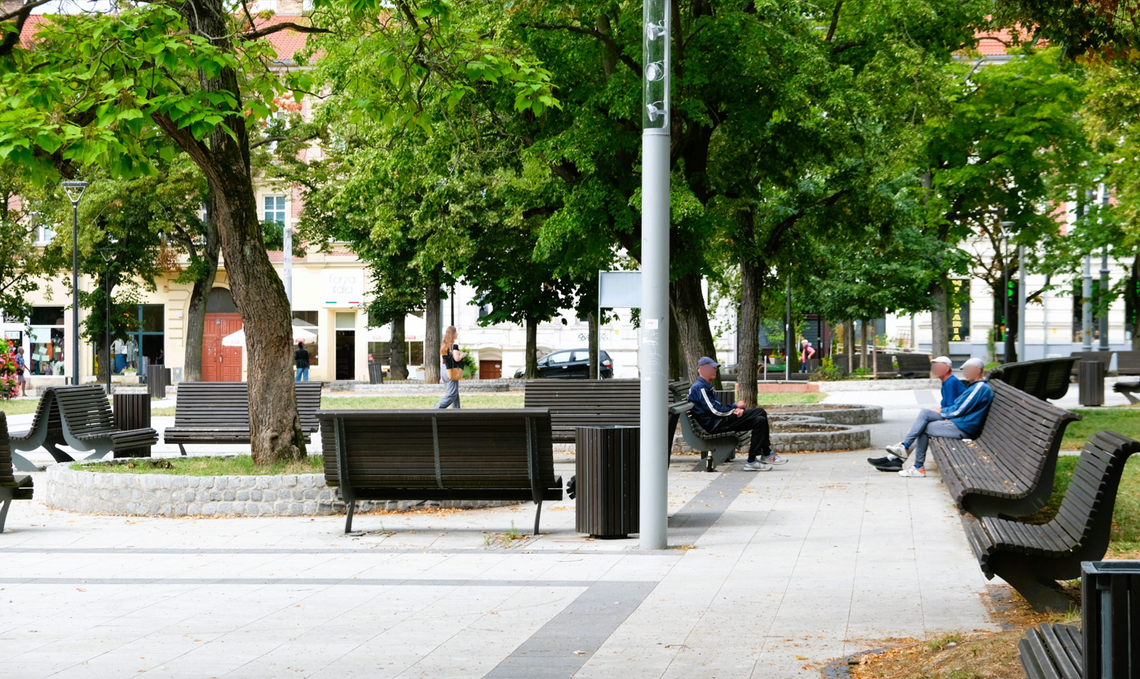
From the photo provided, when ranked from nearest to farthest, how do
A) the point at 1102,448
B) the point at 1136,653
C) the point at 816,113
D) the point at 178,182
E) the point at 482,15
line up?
1. the point at 1136,653
2. the point at 1102,448
3. the point at 482,15
4. the point at 816,113
5. the point at 178,182

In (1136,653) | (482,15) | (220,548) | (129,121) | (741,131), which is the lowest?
(220,548)

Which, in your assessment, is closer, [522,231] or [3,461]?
[3,461]

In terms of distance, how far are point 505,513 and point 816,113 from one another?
9.12 metres

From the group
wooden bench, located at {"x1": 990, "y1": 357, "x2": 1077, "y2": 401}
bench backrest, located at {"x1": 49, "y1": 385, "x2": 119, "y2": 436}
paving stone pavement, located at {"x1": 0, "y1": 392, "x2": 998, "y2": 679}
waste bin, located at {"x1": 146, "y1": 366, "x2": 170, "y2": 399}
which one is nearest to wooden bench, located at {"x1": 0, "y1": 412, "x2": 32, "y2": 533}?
paving stone pavement, located at {"x1": 0, "y1": 392, "x2": 998, "y2": 679}

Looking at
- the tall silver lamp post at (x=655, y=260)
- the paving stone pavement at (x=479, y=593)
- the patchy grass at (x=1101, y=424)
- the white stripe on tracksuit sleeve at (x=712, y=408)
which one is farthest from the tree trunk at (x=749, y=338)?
the tall silver lamp post at (x=655, y=260)

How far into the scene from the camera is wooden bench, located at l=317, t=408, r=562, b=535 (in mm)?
9570

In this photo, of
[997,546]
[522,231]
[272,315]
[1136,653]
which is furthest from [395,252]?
[1136,653]

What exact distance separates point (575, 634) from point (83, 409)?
1056 cm

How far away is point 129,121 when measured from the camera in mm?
9234

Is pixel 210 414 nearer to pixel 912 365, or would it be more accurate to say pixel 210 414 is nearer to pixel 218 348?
pixel 912 365

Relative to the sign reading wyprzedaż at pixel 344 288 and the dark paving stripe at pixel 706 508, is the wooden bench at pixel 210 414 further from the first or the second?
the sign reading wyprzedaż at pixel 344 288

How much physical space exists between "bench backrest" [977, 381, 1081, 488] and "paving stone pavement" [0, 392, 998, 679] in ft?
2.39

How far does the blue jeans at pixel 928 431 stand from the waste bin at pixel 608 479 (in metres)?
4.24

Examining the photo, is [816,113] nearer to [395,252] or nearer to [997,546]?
[997,546]
